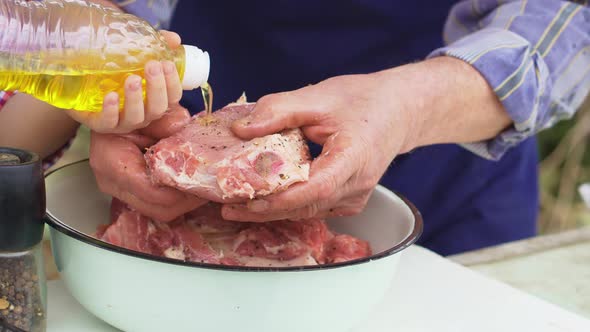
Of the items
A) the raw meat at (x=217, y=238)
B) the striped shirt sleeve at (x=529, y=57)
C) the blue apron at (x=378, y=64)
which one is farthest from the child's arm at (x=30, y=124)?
the striped shirt sleeve at (x=529, y=57)

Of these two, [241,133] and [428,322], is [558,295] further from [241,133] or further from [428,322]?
[241,133]

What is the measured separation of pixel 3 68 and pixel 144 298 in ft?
0.97

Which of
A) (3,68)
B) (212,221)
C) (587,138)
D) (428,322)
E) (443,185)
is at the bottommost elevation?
(587,138)

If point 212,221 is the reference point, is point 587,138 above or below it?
below

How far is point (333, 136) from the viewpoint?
2.73ft

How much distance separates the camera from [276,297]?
0.74 m

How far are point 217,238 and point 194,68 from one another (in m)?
0.25

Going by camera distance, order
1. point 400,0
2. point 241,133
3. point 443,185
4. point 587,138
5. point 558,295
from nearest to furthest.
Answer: point 241,133, point 558,295, point 400,0, point 443,185, point 587,138

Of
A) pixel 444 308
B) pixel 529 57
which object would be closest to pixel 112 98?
pixel 444 308

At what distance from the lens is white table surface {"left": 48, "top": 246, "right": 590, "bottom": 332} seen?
2.89 feet

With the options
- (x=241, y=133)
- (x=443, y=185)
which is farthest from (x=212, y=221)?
(x=443, y=185)

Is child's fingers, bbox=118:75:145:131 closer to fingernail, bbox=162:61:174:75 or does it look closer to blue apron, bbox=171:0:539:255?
fingernail, bbox=162:61:174:75

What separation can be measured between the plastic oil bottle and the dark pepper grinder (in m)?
0.09

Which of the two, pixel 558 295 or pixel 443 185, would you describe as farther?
pixel 443 185
